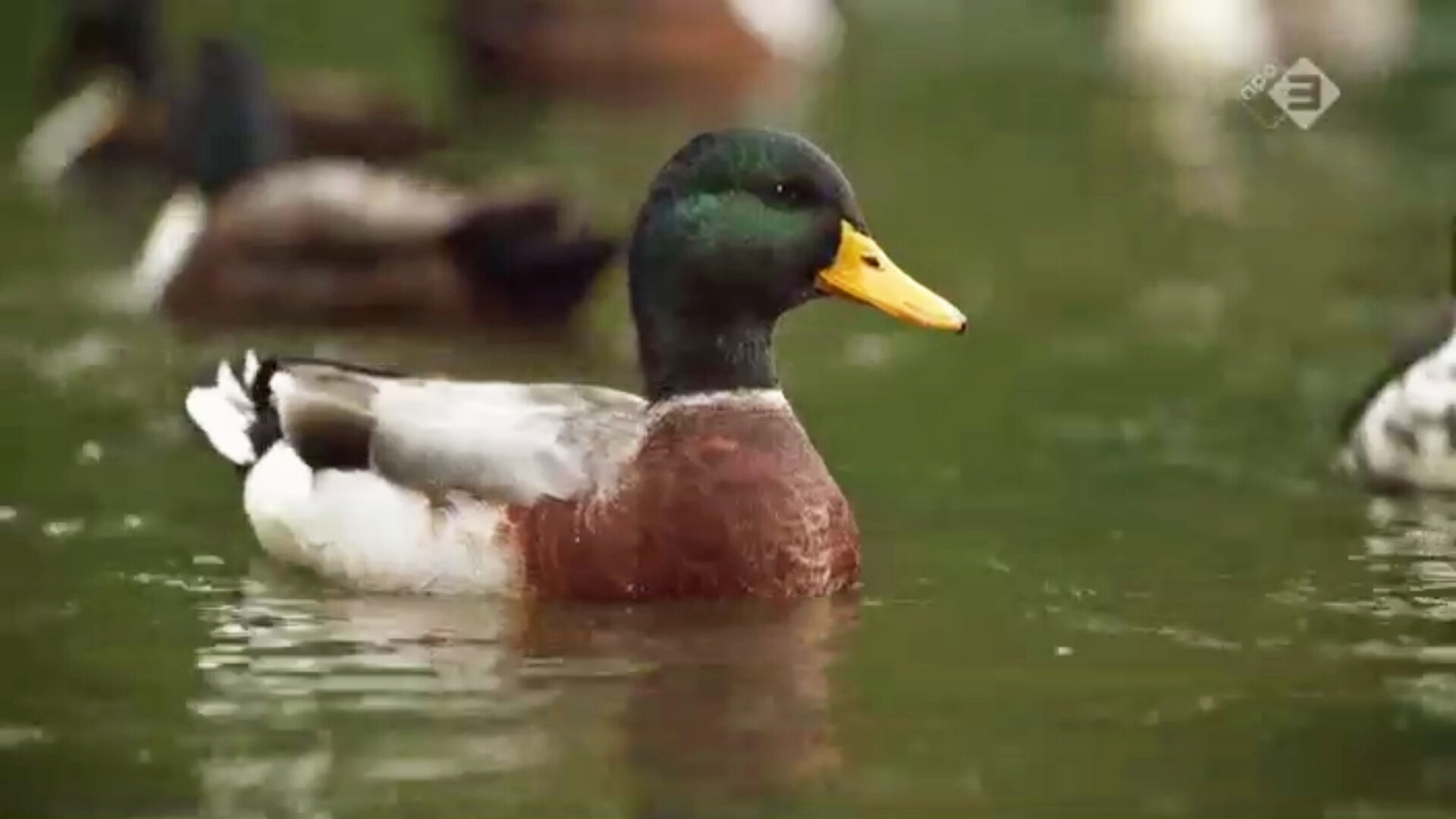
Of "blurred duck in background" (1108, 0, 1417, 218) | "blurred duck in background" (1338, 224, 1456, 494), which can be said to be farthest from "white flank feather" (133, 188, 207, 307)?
"blurred duck in background" (1108, 0, 1417, 218)

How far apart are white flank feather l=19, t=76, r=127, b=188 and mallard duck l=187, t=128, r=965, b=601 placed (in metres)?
11.0

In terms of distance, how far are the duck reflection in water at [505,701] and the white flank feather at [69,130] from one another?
11212 mm

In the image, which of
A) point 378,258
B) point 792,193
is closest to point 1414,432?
point 792,193

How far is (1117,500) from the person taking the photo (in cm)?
1238

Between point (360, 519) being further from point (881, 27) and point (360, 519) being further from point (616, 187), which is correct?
point (881, 27)

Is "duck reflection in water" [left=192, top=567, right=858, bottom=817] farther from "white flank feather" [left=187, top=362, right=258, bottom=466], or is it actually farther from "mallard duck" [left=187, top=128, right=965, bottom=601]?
"white flank feather" [left=187, top=362, right=258, bottom=466]

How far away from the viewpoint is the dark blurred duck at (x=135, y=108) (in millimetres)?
21562

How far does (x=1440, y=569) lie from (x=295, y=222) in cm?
664

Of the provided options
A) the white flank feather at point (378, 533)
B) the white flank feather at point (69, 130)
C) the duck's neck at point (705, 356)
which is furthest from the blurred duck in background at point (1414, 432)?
the white flank feather at point (69, 130)

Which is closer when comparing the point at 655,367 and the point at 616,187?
the point at 655,367

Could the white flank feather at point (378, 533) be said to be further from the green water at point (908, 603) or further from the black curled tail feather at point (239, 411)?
the black curled tail feather at point (239, 411)

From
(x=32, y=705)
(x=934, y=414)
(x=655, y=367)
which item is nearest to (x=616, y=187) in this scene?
(x=934, y=414)

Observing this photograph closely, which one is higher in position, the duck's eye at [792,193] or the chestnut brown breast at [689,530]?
the duck's eye at [792,193]

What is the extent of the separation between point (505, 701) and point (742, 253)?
73.0 inches
